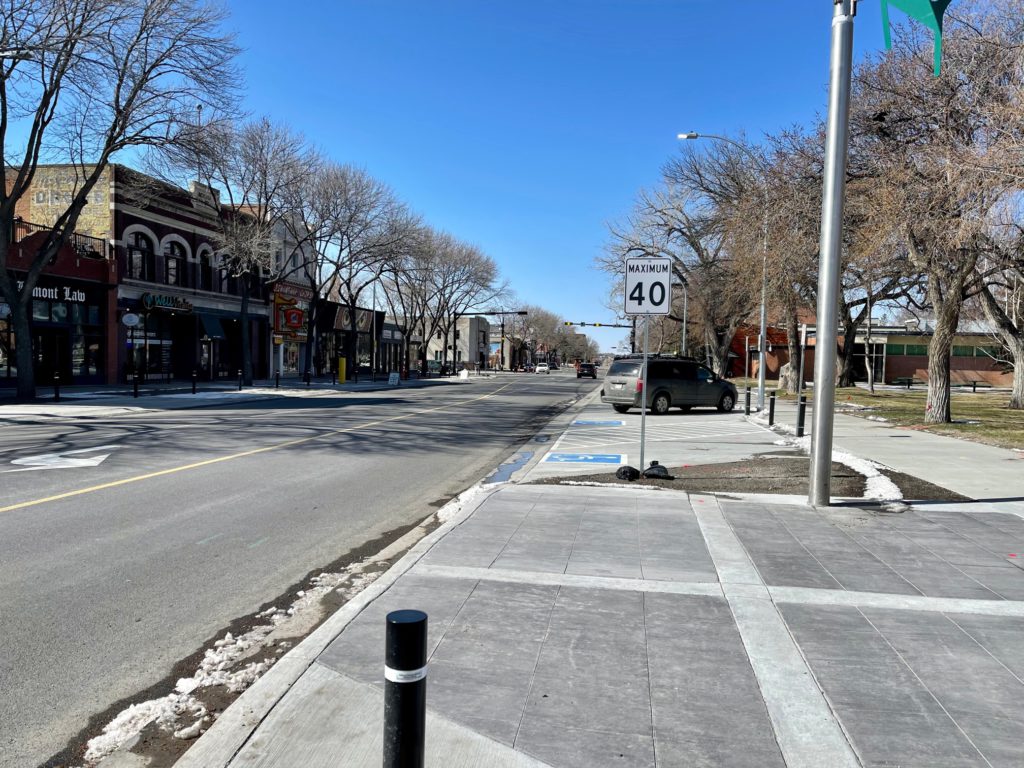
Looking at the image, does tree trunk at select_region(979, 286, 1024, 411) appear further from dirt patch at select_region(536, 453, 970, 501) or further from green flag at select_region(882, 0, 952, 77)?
green flag at select_region(882, 0, 952, 77)

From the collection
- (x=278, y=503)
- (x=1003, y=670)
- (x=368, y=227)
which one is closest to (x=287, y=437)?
(x=278, y=503)

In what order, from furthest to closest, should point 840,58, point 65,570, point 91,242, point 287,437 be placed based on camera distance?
point 91,242 → point 287,437 → point 840,58 → point 65,570

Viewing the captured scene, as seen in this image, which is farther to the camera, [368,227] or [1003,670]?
[368,227]

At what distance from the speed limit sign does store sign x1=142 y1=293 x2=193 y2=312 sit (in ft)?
104

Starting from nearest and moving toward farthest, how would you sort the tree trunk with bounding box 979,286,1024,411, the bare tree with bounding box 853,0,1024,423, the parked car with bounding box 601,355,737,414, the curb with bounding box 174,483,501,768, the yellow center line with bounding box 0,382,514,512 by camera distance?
the curb with bounding box 174,483,501,768, the yellow center line with bounding box 0,382,514,512, the bare tree with bounding box 853,0,1024,423, the parked car with bounding box 601,355,737,414, the tree trunk with bounding box 979,286,1024,411

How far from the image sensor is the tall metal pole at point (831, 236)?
7637 mm

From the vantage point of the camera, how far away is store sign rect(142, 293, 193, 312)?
3481 cm

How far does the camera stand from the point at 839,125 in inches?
301

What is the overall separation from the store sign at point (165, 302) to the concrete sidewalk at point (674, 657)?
109ft

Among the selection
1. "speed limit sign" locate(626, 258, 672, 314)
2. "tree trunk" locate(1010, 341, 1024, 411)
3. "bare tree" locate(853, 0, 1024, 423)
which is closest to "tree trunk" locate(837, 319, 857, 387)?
"tree trunk" locate(1010, 341, 1024, 411)

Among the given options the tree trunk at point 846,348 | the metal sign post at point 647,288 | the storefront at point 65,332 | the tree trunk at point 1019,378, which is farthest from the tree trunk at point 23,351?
the tree trunk at point 846,348

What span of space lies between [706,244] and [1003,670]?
41871mm

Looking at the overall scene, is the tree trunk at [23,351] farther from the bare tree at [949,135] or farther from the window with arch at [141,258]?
the bare tree at [949,135]

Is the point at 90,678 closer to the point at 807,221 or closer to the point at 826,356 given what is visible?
the point at 826,356
